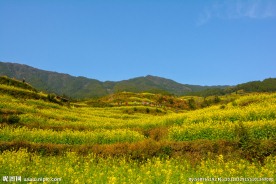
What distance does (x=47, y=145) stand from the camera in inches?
824

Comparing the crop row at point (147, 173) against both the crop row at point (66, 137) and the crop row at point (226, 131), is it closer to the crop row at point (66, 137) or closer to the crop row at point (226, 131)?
the crop row at point (226, 131)

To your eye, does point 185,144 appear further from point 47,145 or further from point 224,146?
point 47,145

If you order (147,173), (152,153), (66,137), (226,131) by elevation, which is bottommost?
(152,153)

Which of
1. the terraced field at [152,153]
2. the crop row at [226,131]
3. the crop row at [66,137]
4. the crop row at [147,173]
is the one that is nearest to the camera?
the crop row at [147,173]

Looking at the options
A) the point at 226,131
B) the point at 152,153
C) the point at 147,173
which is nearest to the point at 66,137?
the point at 152,153

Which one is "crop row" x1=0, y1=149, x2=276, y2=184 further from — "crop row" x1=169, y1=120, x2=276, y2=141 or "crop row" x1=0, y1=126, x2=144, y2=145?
"crop row" x1=0, y1=126, x2=144, y2=145

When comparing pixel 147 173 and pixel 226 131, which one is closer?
pixel 147 173

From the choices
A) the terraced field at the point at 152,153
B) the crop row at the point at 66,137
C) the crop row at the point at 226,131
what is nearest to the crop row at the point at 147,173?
the terraced field at the point at 152,153

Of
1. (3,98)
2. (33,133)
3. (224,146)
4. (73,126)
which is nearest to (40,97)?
(3,98)

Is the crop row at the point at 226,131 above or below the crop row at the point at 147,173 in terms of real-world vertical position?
above

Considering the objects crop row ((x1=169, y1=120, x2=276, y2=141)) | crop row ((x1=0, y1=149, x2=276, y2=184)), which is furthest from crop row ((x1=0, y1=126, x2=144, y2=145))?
crop row ((x1=0, y1=149, x2=276, y2=184))

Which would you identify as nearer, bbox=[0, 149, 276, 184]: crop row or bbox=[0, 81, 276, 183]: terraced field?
bbox=[0, 149, 276, 184]: crop row

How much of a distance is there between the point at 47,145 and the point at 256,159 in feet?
45.3

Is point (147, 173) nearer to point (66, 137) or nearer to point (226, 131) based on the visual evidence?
point (226, 131)
